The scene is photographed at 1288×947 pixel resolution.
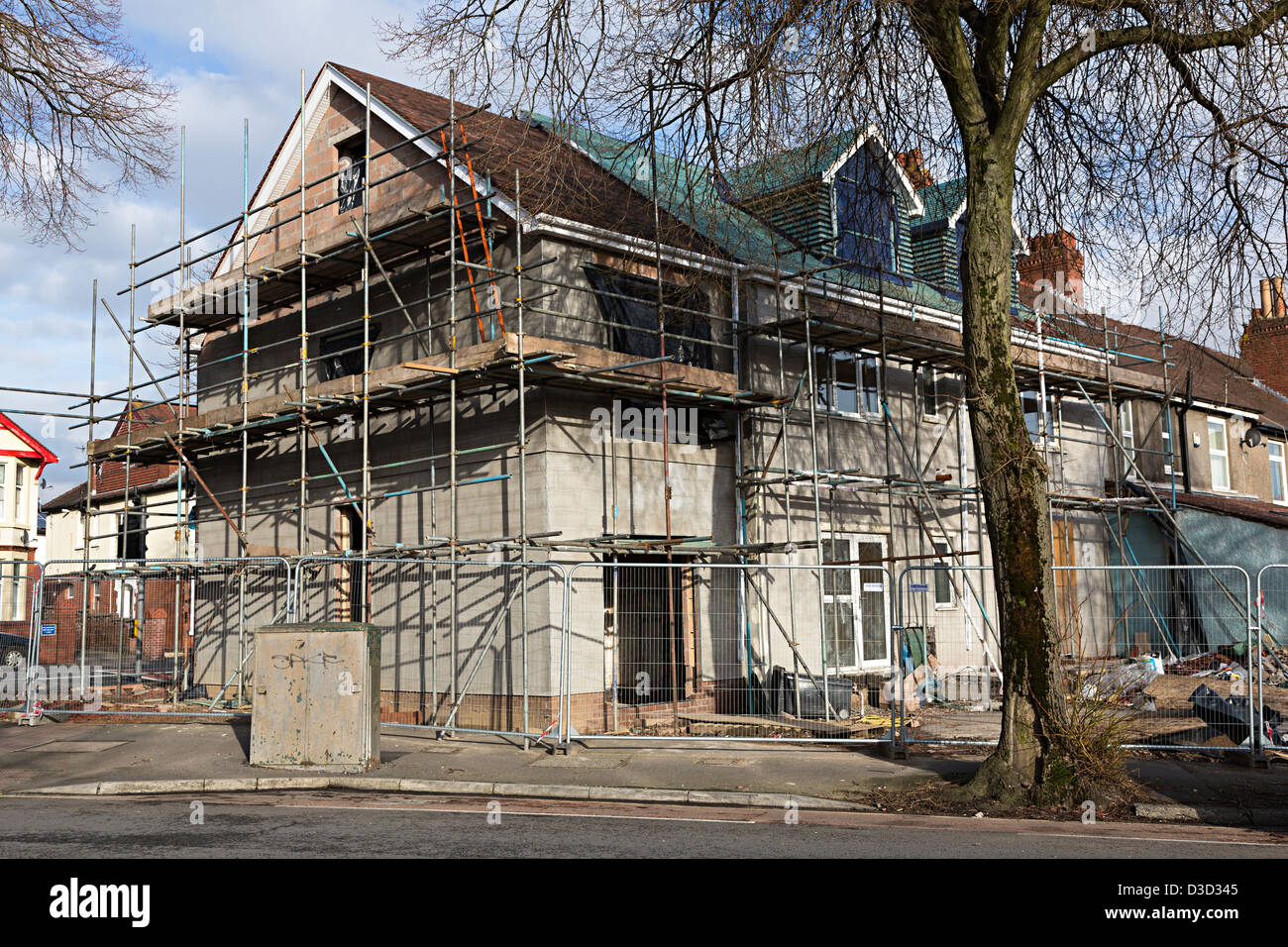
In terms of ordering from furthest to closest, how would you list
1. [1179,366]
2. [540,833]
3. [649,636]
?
[1179,366] → [649,636] → [540,833]

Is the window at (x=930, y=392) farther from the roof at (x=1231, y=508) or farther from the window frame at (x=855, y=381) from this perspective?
the roof at (x=1231, y=508)

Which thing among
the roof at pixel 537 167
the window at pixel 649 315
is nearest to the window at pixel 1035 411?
the window at pixel 649 315

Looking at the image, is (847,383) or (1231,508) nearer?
(847,383)

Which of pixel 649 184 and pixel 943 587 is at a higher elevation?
pixel 649 184

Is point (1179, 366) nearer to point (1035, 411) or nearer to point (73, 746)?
point (1035, 411)

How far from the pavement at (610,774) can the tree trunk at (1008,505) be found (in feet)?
3.31

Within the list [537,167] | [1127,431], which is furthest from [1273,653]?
[537,167]

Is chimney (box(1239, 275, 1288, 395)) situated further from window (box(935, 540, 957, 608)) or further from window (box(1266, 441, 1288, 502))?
window (box(935, 540, 957, 608))

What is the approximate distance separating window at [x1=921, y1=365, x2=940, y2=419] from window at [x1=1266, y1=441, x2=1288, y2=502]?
15.1 m

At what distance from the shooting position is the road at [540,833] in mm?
7406

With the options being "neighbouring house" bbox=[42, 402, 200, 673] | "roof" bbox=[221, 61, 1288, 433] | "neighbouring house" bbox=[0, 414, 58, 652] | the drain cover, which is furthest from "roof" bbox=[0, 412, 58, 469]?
the drain cover

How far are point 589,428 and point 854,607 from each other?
18.4 ft

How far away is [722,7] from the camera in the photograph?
1082cm

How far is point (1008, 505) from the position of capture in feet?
32.1
